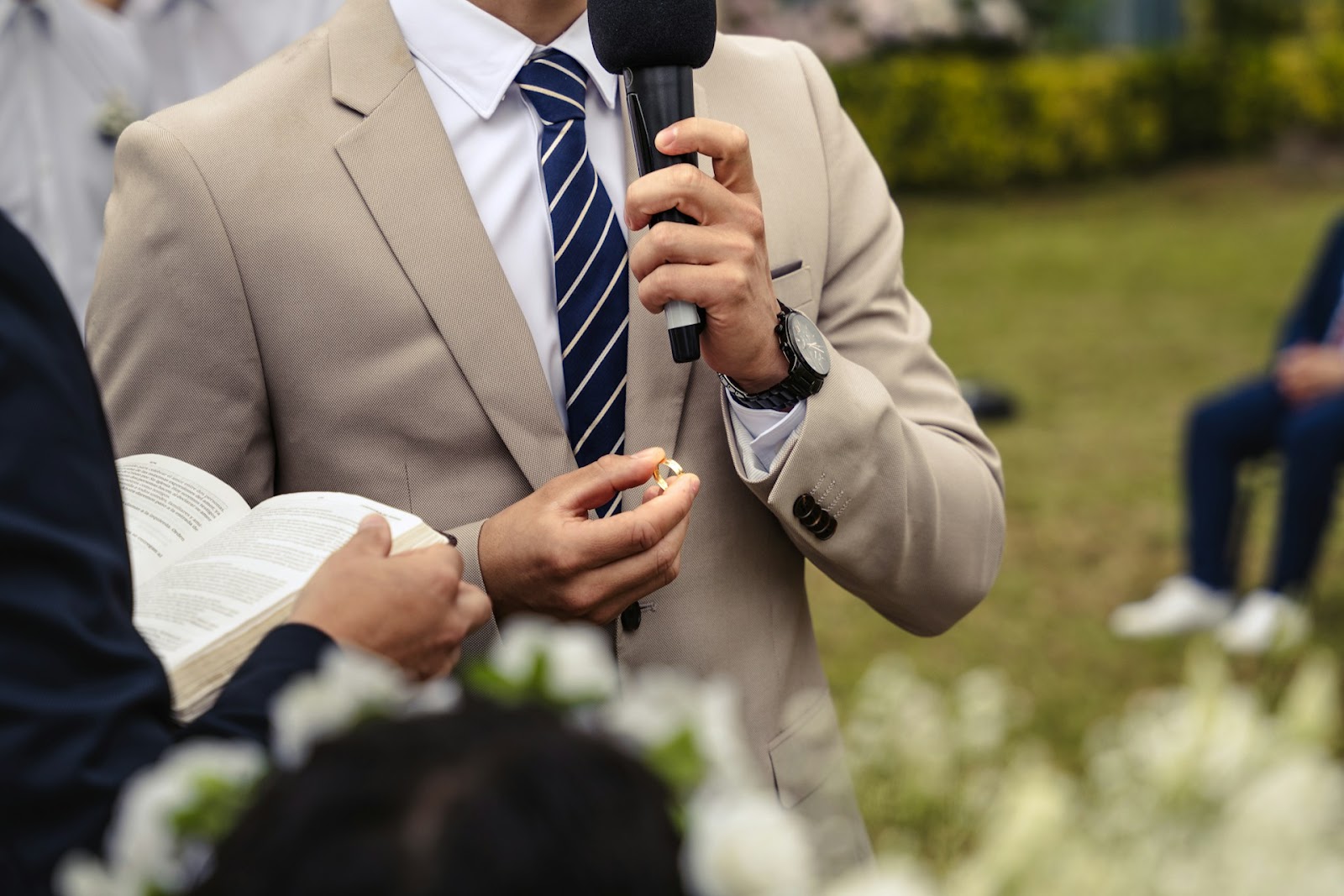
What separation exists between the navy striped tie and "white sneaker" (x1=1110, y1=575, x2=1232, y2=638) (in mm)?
4147

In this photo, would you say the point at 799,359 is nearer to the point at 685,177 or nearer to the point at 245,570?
the point at 685,177

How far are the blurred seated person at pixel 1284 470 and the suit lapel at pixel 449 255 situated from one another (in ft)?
13.8

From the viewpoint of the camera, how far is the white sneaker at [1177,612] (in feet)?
17.9

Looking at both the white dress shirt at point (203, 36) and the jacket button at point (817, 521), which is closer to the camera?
the jacket button at point (817, 521)

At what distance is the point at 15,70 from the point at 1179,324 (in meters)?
8.89

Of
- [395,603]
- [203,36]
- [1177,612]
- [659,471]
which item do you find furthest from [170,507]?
[1177,612]

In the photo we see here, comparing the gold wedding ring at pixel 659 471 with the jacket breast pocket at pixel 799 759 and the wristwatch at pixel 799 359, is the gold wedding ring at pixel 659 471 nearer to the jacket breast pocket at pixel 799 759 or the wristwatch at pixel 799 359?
the wristwatch at pixel 799 359

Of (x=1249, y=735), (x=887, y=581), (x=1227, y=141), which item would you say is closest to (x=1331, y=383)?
(x=887, y=581)

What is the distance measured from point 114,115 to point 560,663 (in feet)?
9.43

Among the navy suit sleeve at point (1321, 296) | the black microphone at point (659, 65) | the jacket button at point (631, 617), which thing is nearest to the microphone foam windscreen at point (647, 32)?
the black microphone at point (659, 65)

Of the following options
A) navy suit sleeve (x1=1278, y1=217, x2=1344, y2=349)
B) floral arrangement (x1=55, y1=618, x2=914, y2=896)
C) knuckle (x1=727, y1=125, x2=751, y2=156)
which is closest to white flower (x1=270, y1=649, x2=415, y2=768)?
floral arrangement (x1=55, y1=618, x2=914, y2=896)

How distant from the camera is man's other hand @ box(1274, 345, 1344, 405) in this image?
5.41 meters

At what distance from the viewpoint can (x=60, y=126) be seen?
3.31 m

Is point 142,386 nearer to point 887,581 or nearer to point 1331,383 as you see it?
point 887,581
